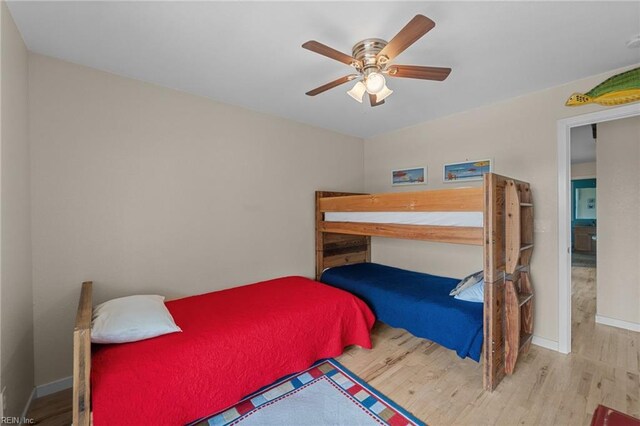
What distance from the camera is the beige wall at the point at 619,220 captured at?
2.86 m

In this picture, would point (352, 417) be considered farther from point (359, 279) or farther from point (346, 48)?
point (346, 48)

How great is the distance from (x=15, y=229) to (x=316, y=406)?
7.06 feet

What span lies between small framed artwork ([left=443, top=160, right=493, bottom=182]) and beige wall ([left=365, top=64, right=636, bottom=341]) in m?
0.07

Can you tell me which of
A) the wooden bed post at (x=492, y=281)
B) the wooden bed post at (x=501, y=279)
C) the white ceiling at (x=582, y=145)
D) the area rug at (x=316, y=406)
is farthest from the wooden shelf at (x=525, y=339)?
the white ceiling at (x=582, y=145)

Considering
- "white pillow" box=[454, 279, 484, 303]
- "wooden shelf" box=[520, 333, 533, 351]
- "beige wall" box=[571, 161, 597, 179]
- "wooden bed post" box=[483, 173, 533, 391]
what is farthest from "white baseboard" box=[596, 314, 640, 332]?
"beige wall" box=[571, 161, 597, 179]

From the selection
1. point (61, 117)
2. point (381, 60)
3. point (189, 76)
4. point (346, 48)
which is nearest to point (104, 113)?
point (61, 117)

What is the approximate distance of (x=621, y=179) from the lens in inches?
116

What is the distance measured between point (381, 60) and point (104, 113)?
2.20 meters

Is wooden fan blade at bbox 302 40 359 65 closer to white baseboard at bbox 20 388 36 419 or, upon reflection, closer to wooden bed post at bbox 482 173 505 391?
wooden bed post at bbox 482 173 505 391

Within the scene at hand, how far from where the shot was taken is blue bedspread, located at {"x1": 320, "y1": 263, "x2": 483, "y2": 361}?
2.08 meters

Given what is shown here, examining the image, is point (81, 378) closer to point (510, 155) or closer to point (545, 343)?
point (545, 343)

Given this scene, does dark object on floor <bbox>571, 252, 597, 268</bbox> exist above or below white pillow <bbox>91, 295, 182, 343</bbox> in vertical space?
below

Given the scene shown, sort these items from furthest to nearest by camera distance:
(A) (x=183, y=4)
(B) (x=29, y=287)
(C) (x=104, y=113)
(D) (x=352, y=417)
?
(C) (x=104, y=113) < (B) (x=29, y=287) < (D) (x=352, y=417) < (A) (x=183, y=4)

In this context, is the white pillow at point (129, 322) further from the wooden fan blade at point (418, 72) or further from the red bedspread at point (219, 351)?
the wooden fan blade at point (418, 72)
